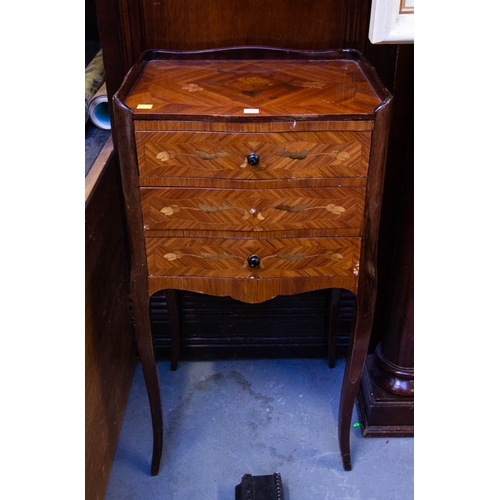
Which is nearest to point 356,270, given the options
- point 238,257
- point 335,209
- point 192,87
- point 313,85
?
point 335,209

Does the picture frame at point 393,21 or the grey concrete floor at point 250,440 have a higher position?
the picture frame at point 393,21

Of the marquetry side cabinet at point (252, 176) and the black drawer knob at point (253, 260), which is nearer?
the marquetry side cabinet at point (252, 176)

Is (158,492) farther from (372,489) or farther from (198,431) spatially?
(372,489)

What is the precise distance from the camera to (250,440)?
171 centimetres

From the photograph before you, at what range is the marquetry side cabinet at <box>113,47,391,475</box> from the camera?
1.18 m

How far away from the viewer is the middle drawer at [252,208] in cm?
124

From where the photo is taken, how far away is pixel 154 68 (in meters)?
1.42

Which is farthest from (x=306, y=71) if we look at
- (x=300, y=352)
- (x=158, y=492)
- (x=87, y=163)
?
(x=158, y=492)

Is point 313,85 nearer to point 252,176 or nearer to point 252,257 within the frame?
point 252,176

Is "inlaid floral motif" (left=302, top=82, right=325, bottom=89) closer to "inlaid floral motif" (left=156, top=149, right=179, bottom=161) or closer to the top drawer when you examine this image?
the top drawer

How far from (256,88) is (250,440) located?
1.00 metres

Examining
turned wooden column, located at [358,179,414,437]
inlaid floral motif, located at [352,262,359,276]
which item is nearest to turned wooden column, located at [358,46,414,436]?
turned wooden column, located at [358,179,414,437]

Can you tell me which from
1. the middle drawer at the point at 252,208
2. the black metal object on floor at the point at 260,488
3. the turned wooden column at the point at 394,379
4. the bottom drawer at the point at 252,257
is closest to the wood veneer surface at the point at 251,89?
the middle drawer at the point at 252,208

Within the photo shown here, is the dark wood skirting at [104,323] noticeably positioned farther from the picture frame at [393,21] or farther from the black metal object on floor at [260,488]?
Answer: the picture frame at [393,21]
